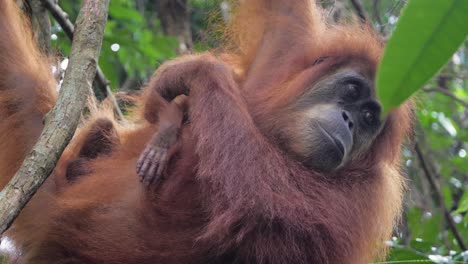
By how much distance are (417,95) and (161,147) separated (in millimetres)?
1948

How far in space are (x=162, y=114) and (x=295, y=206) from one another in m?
0.83

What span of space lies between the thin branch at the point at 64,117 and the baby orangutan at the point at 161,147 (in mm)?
595

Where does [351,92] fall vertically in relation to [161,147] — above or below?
below

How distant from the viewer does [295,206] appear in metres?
3.13

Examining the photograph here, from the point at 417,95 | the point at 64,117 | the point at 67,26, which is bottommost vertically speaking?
the point at 417,95

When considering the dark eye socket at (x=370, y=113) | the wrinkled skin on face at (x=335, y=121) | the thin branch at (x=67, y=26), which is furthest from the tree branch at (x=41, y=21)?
the dark eye socket at (x=370, y=113)

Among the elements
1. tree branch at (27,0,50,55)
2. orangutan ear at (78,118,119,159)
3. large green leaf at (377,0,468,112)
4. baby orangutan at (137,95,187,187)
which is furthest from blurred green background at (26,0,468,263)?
large green leaf at (377,0,468,112)

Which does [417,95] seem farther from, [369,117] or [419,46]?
[419,46]

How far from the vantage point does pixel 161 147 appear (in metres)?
3.13

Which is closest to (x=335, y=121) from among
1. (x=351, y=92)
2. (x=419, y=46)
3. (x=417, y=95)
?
(x=351, y=92)

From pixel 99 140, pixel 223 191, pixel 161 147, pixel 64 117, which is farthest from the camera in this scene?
pixel 99 140

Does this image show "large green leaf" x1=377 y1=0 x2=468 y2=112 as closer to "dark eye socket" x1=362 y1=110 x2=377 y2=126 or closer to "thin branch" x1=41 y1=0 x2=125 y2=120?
"dark eye socket" x1=362 y1=110 x2=377 y2=126

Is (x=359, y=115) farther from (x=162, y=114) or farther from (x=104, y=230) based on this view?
(x=104, y=230)

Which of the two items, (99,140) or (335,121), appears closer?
(335,121)
